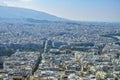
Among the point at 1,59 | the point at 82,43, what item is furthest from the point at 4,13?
the point at 1,59

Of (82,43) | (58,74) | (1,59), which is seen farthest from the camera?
(82,43)

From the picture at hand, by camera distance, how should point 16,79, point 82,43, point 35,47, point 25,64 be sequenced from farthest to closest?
point 82,43 < point 35,47 < point 25,64 < point 16,79

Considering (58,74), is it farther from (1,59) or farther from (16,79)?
(1,59)

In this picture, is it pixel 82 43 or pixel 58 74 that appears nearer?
pixel 58 74

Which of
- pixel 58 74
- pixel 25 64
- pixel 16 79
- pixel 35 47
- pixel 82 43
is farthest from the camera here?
pixel 82 43

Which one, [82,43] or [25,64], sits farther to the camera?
[82,43]

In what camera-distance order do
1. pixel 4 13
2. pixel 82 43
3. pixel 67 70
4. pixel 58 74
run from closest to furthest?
pixel 58 74
pixel 67 70
pixel 82 43
pixel 4 13

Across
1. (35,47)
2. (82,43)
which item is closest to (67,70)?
(35,47)

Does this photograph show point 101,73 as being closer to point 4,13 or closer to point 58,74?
point 58,74
